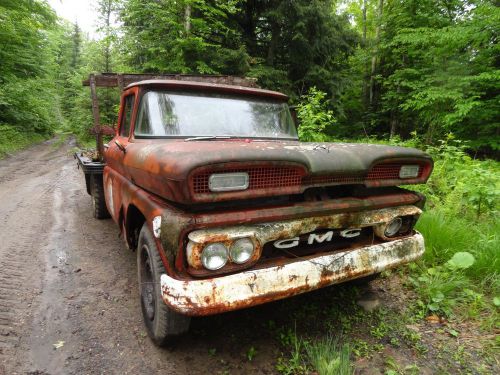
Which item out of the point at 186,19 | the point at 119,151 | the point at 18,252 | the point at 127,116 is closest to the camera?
the point at 119,151

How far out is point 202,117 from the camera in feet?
8.93

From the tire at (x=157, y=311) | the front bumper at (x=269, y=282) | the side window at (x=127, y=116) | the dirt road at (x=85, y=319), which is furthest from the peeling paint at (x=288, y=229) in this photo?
the side window at (x=127, y=116)

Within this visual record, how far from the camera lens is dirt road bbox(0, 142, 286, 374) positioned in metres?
2.00

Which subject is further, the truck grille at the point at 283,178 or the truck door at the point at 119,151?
the truck door at the point at 119,151

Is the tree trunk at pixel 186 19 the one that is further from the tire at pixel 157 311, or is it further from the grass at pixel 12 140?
the tire at pixel 157 311

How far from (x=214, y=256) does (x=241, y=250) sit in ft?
0.52

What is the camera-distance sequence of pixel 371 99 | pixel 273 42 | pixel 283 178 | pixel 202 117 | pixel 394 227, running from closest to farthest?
pixel 283 178
pixel 394 227
pixel 202 117
pixel 273 42
pixel 371 99

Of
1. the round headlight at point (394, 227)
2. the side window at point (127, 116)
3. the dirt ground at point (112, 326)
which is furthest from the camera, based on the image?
the side window at point (127, 116)

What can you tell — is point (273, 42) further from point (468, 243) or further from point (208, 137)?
point (208, 137)

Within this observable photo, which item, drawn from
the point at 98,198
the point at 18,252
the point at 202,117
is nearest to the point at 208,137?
the point at 202,117

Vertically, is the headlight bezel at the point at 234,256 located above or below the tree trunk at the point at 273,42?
below

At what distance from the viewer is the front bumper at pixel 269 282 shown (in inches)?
62.2

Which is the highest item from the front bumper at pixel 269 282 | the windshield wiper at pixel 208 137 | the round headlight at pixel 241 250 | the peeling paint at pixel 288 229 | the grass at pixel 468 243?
the windshield wiper at pixel 208 137

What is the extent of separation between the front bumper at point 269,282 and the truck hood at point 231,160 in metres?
0.45
